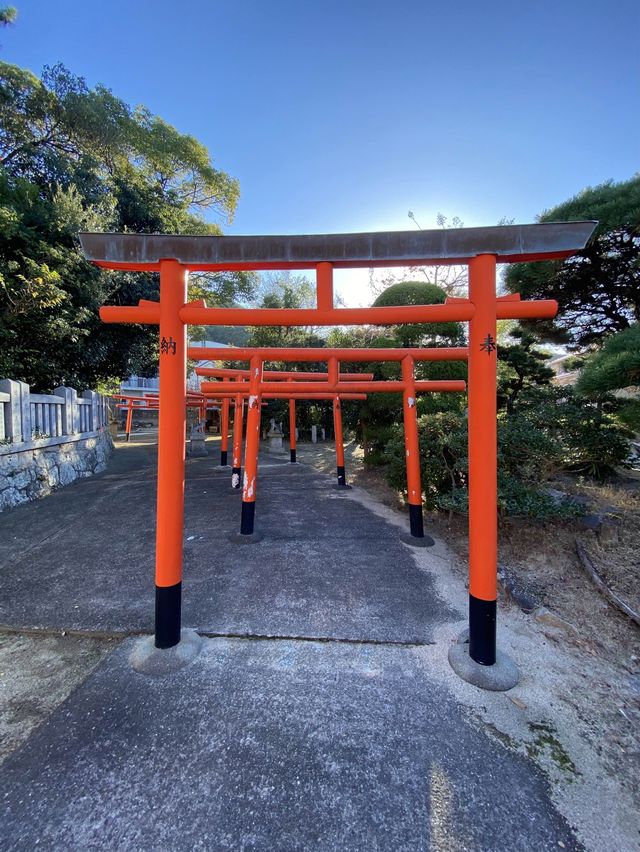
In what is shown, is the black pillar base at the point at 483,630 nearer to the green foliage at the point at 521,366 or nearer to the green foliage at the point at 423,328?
the green foliage at the point at 521,366

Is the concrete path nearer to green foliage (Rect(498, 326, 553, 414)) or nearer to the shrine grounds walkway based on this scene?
the shrine grounds walkway

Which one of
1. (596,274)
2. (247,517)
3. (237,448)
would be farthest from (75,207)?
(596,274)

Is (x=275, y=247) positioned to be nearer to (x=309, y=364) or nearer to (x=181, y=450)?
(x=181, y=450)

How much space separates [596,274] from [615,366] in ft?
11.3

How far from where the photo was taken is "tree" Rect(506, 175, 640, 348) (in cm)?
463

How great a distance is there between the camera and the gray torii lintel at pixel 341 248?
6.74ft

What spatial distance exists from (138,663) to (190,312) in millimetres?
2114

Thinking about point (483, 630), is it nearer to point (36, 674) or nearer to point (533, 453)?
point (533, 453)

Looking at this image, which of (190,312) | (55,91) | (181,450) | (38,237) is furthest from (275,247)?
(55,91)

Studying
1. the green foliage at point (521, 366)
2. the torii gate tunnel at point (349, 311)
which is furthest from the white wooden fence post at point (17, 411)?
the green foliage at point (521, 366)

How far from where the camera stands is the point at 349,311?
2.29m

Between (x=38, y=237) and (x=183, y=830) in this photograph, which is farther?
(x=38, y=237)

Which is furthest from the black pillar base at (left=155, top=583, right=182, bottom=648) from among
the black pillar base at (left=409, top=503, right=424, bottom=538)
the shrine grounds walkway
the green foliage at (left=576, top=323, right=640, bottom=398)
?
the green foliage at (left=576, top=323, right=640, bottom=398)

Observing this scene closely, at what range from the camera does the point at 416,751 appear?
166cm
